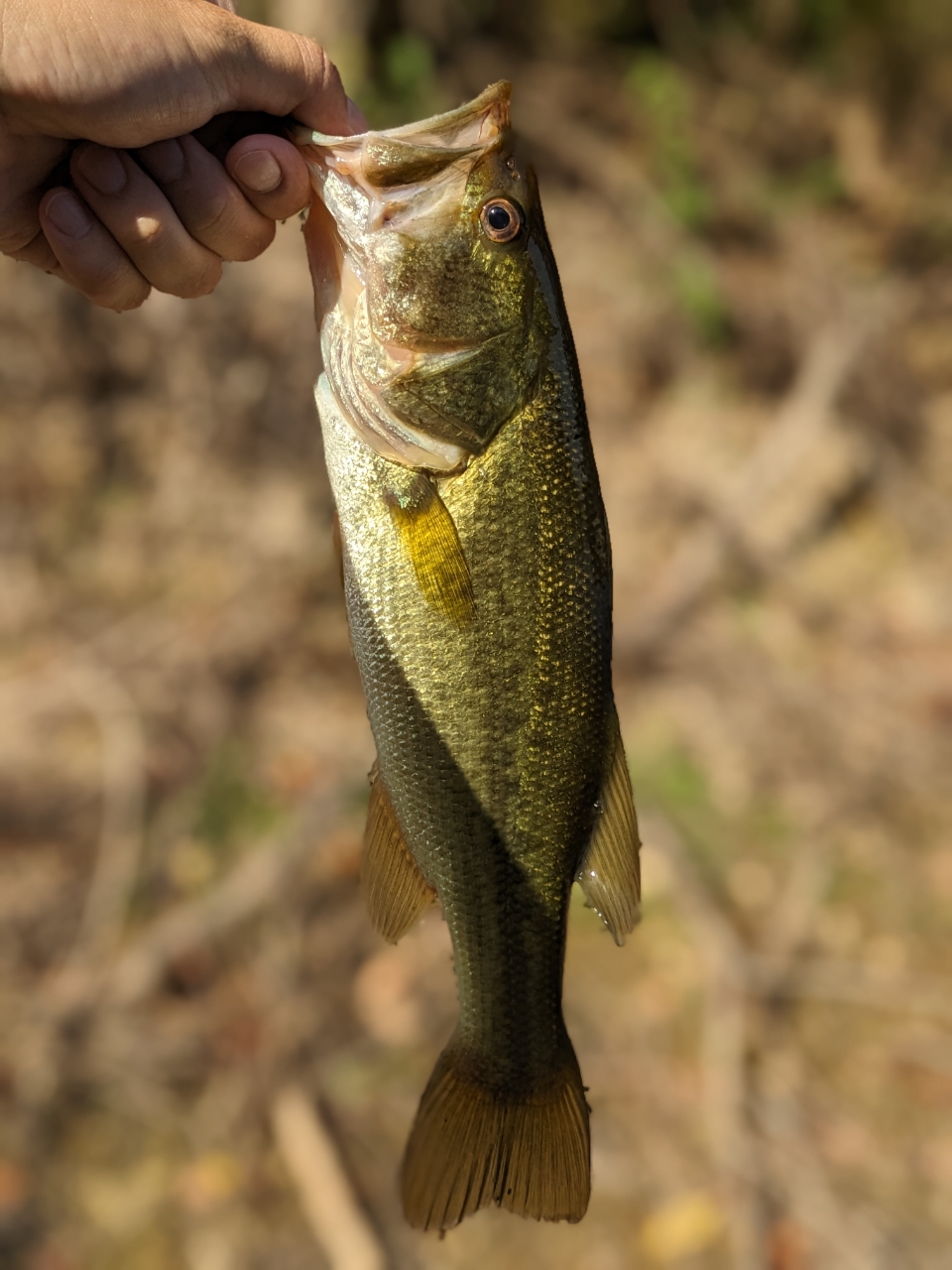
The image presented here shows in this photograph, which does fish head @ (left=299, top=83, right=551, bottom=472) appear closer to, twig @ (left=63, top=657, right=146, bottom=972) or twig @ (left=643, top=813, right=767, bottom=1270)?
twig @ (left=643, top=813, right=767, bottom=1270)

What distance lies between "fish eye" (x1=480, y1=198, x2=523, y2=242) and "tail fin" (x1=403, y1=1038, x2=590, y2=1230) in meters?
1.34

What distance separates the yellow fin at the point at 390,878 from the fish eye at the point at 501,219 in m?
0.87

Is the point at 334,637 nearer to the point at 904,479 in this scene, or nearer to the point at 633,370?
the point at 633,370

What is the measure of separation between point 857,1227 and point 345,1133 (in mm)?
1844

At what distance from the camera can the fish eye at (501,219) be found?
5.30ft

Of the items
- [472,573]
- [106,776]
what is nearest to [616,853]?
[472,573]

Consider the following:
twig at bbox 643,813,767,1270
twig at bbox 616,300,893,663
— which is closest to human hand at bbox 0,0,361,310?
twig at bbox 643,813,767,1270

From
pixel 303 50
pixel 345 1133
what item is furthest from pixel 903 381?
pixel 303 50

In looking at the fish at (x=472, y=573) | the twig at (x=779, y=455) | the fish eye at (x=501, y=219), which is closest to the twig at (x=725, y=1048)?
the twig at (x=779, y=455)

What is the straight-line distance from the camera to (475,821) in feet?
5.52

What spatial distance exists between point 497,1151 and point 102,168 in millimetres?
1723

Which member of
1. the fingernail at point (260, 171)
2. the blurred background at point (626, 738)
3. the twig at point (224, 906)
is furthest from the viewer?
the twig at point (224, 906)

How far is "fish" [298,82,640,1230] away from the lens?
1.59 meters

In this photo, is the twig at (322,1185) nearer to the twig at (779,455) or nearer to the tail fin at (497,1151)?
the tail fin at (497,1151)
